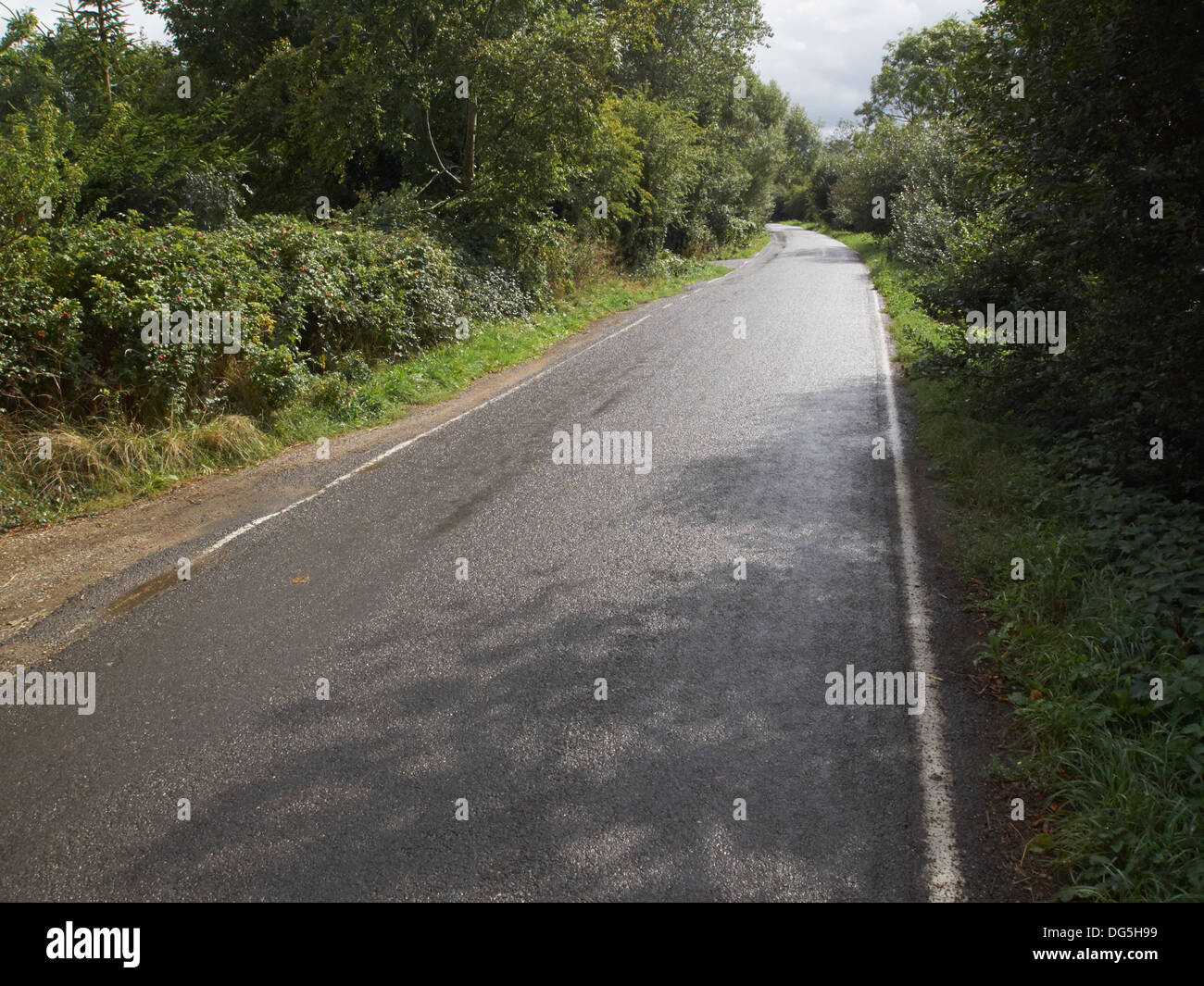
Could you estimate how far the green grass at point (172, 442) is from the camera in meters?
7.75

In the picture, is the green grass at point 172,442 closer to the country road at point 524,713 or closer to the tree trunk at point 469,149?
the country road at point 524,713

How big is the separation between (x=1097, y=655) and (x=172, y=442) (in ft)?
27.0

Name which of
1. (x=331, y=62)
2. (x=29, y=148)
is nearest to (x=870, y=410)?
(x=29, y=148)

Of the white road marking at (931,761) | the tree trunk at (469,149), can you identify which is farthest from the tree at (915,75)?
the white road marking at (931,761)

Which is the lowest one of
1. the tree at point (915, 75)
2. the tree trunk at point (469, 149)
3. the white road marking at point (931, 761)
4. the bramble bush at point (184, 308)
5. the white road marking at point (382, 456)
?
the white road marking at point (931, 761)

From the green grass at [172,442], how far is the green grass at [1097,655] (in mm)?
7086

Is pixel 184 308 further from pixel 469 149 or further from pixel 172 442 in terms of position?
pixel 469 149

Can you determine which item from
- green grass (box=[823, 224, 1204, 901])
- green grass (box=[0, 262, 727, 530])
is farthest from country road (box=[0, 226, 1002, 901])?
green grass (box=[0, 262, 727, 530])

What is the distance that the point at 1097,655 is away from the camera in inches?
184

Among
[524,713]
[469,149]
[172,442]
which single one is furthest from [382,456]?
[469,149]

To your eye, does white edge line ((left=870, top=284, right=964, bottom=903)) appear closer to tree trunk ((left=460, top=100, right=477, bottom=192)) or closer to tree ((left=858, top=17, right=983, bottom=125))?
tree trunk ((left=460, top=100, right=477, bottom=192))

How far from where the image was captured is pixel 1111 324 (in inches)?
261
